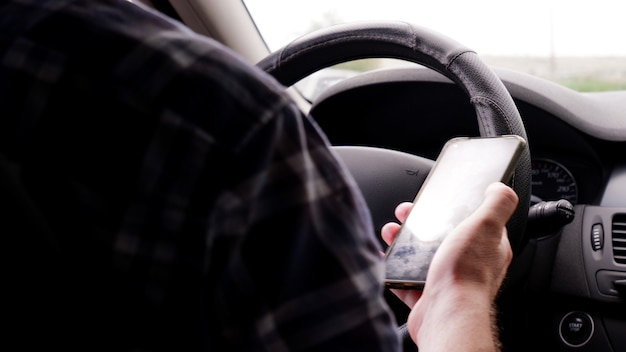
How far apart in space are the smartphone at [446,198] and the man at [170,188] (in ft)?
1.13

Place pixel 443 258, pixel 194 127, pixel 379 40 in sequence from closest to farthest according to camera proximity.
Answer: pixel 194 127
pixel 443 258
pixel 379 40

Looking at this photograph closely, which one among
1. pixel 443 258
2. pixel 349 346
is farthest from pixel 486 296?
pixel 349 346

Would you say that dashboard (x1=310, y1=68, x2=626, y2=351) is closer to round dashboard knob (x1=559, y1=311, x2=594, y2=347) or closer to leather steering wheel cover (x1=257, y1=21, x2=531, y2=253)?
round dashboard knob (x1=559, y1=311, x2=594, y2=347)

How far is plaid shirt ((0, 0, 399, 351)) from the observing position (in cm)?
35

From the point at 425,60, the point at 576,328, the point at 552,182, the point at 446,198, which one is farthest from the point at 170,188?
the point at 552,182

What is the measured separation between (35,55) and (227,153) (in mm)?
102

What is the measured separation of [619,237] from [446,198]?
59 centimetres

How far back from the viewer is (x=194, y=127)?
36 cm

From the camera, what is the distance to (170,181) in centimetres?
35

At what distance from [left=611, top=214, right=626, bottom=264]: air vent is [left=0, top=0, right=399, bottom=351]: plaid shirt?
963 mm

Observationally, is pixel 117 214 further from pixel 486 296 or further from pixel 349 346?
pixel 486 296

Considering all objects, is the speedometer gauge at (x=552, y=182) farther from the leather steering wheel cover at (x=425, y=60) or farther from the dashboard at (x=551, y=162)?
the leather steering wheel cover at (x=425, y=60)

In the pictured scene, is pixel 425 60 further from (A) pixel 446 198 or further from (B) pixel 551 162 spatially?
(B) pixel 551 162

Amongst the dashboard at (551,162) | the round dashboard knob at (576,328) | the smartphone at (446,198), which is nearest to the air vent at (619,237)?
the dashboard at (551,162)
